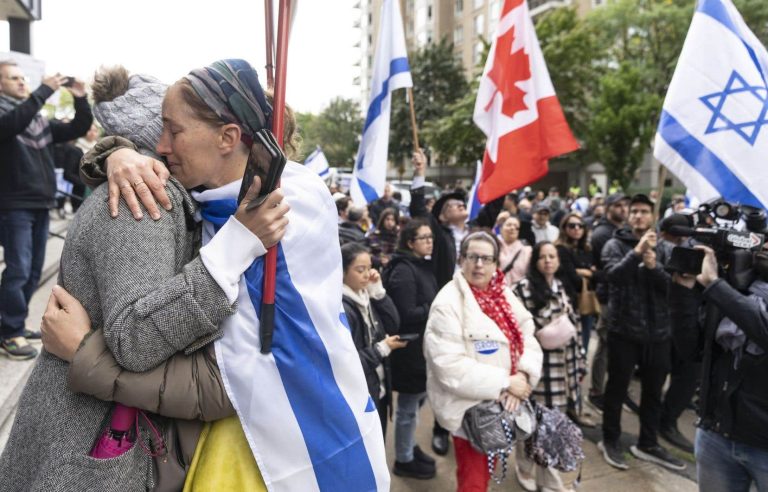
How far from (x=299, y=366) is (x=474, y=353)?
215 centimetres

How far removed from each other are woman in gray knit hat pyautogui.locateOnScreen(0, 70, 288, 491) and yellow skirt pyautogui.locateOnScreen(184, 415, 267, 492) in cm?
3

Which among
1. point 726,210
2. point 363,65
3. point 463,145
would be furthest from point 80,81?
point 363,65

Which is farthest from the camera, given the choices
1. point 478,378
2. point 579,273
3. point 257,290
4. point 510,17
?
point 579,273

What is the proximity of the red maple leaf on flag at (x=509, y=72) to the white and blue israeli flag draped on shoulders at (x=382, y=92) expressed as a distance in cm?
79

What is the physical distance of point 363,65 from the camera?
227 feet

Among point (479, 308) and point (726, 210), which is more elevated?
point (726, 210)

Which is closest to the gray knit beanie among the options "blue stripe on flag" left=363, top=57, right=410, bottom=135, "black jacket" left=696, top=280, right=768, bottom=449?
"black jacket" left=696, top=280, right=768, bottom=449

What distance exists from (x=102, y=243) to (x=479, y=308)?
252 cm

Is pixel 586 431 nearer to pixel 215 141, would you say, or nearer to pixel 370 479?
pixel 370 479

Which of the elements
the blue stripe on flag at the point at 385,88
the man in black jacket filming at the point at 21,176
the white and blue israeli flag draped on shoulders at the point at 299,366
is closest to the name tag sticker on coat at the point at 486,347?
the white and blue israeli flag draped on shoulders at the point at 299,366

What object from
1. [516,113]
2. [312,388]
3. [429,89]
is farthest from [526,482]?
[429,89]

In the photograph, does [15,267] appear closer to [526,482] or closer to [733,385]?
[526,482]

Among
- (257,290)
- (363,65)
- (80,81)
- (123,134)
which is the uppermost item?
(363,65)

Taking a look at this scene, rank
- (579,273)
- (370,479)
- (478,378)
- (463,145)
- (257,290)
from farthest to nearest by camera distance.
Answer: (463,145)
(579,273)
(478,378)
(370,479)
(257,290)
